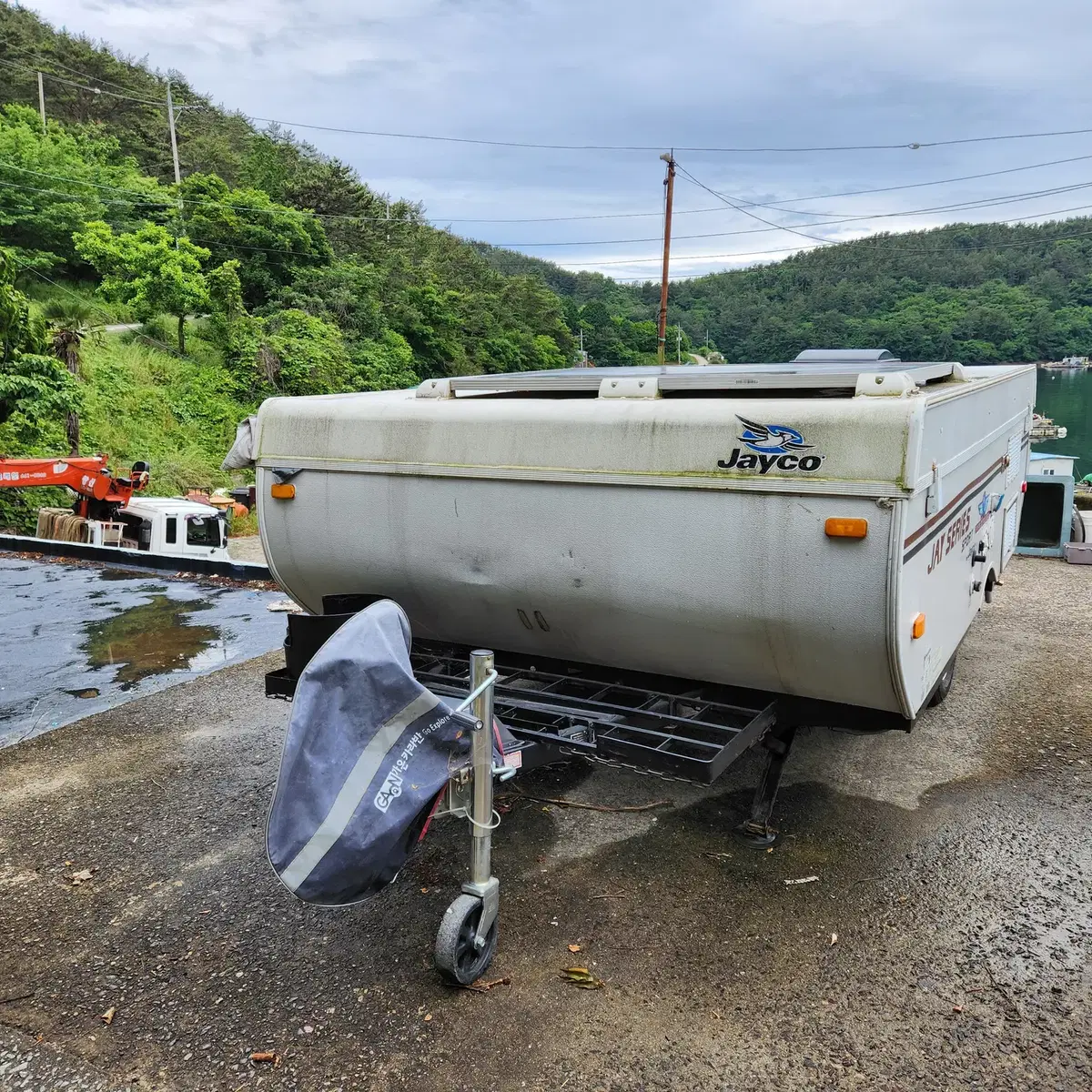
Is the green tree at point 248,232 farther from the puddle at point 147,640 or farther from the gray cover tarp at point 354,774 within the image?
the gray cover tarp at point 354,774

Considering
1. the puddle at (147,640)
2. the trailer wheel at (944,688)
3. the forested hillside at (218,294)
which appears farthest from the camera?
the forested hillside at (218,294)

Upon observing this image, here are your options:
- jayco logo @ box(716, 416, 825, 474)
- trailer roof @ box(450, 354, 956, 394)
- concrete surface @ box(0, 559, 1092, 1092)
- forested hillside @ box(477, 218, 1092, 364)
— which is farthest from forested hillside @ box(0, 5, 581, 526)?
forested hillside @ box(477, 218, 1092, 364)

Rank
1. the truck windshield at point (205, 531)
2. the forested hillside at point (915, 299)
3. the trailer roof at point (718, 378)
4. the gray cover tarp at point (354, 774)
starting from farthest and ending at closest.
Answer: the forested hillside at point (915, 299)
the truck windshield at point (205, 531)
the trailer roof at point (718, 378)
the gray cover tarp at point (354, 774)

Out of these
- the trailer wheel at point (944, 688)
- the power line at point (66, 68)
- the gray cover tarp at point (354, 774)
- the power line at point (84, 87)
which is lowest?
the trailer wheel at point (944, 688)

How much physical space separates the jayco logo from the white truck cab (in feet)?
30.5

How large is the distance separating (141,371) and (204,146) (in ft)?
92.4

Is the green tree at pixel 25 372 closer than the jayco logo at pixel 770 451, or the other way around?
the jayco logo at pixel 770 451

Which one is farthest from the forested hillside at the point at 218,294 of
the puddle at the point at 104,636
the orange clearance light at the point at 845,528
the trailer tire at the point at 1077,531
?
the trailer tire at the point at 1077,531

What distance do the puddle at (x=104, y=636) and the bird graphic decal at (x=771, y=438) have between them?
5.06 metres

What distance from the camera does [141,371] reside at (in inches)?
1019

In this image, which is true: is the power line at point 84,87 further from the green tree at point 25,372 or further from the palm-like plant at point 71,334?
the green tree at point 25,372

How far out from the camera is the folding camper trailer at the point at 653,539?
11.5 ft

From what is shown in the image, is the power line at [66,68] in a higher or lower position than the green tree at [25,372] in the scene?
higher

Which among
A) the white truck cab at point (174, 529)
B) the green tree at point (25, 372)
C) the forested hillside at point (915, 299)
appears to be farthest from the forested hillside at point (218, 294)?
the white truck cab at point (174, 529)
